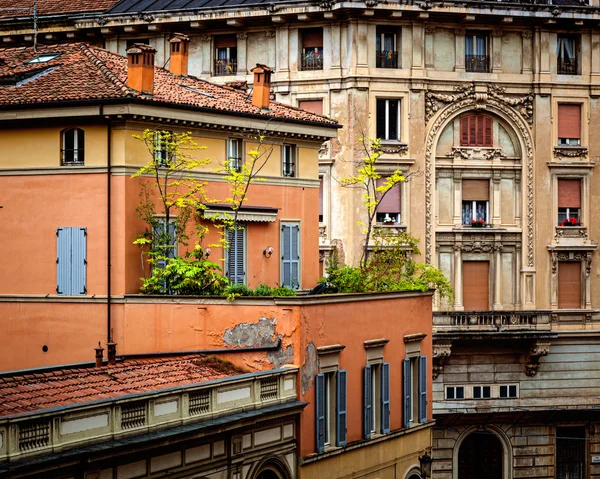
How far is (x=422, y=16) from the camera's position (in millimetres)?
61094

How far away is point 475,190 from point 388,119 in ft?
15.9

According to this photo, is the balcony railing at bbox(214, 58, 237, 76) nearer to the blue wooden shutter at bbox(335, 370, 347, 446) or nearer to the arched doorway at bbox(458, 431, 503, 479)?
the arched doorway at bbox(458, 431, 503, 479)

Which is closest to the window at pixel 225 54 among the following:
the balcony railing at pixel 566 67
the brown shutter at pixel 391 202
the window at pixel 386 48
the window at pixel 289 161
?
the window at pixel 386 48

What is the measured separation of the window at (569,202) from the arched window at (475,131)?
3795mm

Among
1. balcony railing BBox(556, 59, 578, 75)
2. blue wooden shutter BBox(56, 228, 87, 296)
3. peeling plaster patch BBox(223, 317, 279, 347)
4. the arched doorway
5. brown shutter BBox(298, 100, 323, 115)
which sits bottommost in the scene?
the arched doorway

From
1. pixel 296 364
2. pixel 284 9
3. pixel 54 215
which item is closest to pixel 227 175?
pixel 54 215

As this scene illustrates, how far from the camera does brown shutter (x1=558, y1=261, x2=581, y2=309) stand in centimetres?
6356

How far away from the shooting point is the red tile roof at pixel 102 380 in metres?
29.3

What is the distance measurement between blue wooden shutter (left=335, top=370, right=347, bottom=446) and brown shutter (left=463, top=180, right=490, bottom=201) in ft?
84.5

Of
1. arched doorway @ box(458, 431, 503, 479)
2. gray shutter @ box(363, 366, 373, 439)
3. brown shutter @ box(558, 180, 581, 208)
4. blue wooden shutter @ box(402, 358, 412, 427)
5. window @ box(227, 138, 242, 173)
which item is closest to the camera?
gray shutter @ box(363, 366, 373, 439)

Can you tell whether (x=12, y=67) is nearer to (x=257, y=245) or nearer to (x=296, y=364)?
(x=257, y=245)

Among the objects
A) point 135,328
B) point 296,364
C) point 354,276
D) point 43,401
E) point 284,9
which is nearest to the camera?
point 43,401

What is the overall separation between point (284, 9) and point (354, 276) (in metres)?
20.9

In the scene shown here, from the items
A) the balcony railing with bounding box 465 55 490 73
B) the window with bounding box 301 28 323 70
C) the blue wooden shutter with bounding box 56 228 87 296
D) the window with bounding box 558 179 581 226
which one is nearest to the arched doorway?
the window with bounding box 558 179 581 226
